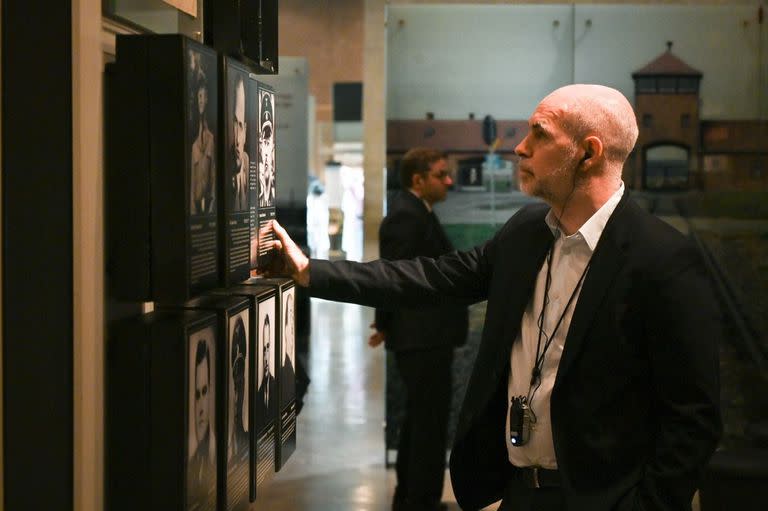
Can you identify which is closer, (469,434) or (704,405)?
(704,405)

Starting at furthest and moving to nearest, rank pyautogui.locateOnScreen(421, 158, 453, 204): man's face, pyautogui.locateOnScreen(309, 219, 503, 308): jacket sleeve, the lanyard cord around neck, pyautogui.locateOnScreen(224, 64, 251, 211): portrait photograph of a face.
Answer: pyautogui.locateOnScreen(421, 158, 453, 204): man's face < pyautogui.locateOnScreen(309, 219, 503, 308): jacket sleeve < the lanyard cord around neck < pyautogui.locateOnScreen(224, 64, 251, 211): portrait photograph of a face

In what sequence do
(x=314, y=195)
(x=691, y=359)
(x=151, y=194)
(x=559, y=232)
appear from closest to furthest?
(x=151, y=194) < (x=691, y=359) < (x=559, y=232) < (x=314, y=195)

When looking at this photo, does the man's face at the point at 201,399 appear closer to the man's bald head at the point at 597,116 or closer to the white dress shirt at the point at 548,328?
the white dress shirt at the point at 548,328

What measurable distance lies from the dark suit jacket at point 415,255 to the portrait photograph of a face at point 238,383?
302 cm

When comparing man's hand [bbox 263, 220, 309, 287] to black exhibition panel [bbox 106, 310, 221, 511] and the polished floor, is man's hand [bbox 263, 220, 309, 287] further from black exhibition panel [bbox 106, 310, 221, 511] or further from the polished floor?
the polished floor

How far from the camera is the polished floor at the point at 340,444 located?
550 cm

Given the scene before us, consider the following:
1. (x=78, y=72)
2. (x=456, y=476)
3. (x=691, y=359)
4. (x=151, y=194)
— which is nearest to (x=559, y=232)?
(x=691, y=359)

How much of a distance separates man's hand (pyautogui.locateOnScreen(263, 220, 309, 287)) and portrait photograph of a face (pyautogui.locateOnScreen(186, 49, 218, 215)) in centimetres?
46

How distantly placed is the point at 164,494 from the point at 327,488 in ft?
13.4

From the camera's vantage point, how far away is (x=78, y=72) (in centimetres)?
156

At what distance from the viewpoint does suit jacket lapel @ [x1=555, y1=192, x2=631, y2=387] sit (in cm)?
227

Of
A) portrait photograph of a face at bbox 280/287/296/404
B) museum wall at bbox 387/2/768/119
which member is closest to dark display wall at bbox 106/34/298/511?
portrait photograph of a face at bbox 280/287/296/404

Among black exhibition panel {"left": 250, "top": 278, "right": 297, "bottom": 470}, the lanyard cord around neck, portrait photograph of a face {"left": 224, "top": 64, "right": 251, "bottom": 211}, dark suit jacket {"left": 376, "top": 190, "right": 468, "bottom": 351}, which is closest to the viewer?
portrait photograph of a face {"left": 224, "top": 64, "right": 251, "bottom": 211}

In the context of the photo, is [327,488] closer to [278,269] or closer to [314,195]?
[278,269]
